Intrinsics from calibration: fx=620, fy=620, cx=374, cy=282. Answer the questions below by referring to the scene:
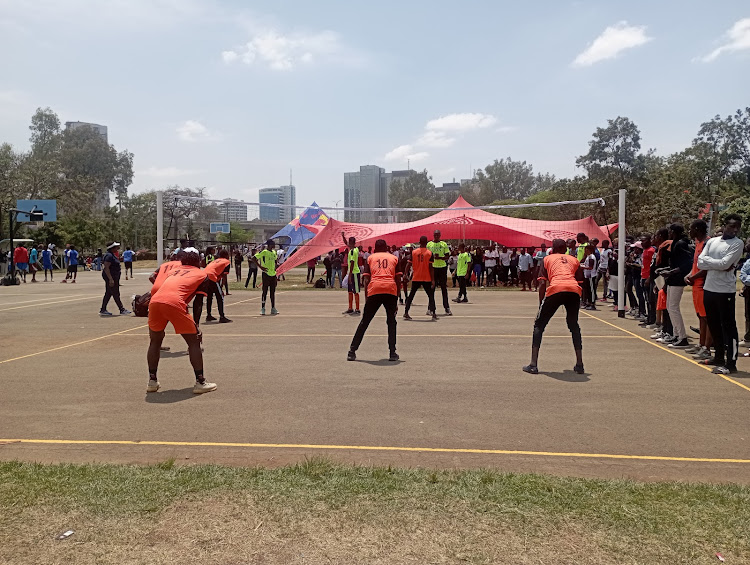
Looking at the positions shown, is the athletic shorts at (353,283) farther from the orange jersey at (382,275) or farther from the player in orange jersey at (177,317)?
the player in orange jersey at (177,317)

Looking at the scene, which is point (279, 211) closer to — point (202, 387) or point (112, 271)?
point (112, 271)

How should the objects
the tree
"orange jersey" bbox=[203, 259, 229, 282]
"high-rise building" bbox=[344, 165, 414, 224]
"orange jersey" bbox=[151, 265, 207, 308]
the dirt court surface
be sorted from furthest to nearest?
1. "high-rise building" bbox=[344, 165, 414, 224]
2. the tree
3. "orange jersey" bbox=[203, 259, 229, 282]
4. "orange jersey" bbox=[151, 265, 207, 308]
5. the dirt court surface

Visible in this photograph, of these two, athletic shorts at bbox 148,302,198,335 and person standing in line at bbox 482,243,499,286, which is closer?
athletic shorts at bbox 148,302,198,335

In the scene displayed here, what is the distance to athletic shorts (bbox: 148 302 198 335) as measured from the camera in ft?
22.4

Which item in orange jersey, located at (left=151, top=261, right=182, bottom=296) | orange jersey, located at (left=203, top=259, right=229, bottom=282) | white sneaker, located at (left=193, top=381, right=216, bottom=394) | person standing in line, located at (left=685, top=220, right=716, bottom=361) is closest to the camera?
white sneaker, located at (left=193, top=381, right=216, bottom=394)

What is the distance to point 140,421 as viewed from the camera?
235 inches

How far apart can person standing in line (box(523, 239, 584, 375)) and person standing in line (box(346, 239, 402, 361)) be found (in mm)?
1989

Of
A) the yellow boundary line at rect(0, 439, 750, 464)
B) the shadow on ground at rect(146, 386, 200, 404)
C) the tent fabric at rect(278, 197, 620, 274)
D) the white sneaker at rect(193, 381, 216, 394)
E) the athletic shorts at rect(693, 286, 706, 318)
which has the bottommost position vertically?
the yellow boundary line at rect(0, 439, 750, 464)

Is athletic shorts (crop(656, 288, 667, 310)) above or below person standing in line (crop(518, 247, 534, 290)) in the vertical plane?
below

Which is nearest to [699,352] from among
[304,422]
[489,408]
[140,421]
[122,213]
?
[489,408]

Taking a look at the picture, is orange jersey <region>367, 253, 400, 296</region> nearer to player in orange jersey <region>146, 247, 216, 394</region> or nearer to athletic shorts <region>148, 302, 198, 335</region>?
player in orange jersey <region>146, 247, 216, 394</region>

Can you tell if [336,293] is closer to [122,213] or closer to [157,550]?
[157,550]

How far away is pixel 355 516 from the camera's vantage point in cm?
373

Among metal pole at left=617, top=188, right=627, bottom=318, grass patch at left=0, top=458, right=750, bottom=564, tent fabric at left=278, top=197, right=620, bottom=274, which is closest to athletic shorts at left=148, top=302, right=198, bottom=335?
grass patch at left=0, top=458, right=750, bottom=564
